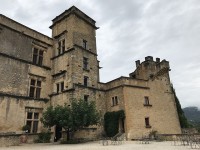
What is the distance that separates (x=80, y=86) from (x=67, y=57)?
13.9 ft

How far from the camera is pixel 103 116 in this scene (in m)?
23.9

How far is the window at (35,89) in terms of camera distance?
21.9 m

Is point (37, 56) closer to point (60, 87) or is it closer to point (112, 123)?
point (60, 87)

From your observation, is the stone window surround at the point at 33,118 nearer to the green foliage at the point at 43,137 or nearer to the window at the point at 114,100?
the green foliage at the point at 43,137

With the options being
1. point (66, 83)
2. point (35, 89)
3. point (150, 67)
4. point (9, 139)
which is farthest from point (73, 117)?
point (150, 67)

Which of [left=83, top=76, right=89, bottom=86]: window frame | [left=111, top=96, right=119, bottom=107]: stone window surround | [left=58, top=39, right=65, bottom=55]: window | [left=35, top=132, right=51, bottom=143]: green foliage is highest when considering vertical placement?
[left=58, top=39, right=65, bottom=55]: window

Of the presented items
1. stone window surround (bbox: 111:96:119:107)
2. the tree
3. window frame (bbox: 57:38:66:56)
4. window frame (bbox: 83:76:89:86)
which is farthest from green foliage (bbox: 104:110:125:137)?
window frame (bbox: 57:38:66:56)

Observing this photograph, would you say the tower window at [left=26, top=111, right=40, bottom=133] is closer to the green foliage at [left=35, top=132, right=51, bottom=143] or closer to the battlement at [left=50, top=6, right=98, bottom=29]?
the green foliage at [left=35, top=132, right=51, bottom=143]

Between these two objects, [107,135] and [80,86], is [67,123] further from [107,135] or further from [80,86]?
[107,135]

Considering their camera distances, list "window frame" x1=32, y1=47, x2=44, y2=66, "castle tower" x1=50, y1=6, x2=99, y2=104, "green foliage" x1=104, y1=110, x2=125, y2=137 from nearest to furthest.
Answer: "green foliage" x1=104, y1=110, x2=125, y2=137 → "castle tower" x1=50, y1=6, x2=99, y2=104 → "window frame" x1=32, y1=47, x2=44, y2=66

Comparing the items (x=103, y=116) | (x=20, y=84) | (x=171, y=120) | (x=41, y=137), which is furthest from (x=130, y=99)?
(x=20, y=84)

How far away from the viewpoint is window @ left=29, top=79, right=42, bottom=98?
71.9 feet

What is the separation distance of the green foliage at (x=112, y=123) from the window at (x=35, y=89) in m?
8.97

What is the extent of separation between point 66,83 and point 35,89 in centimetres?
370
